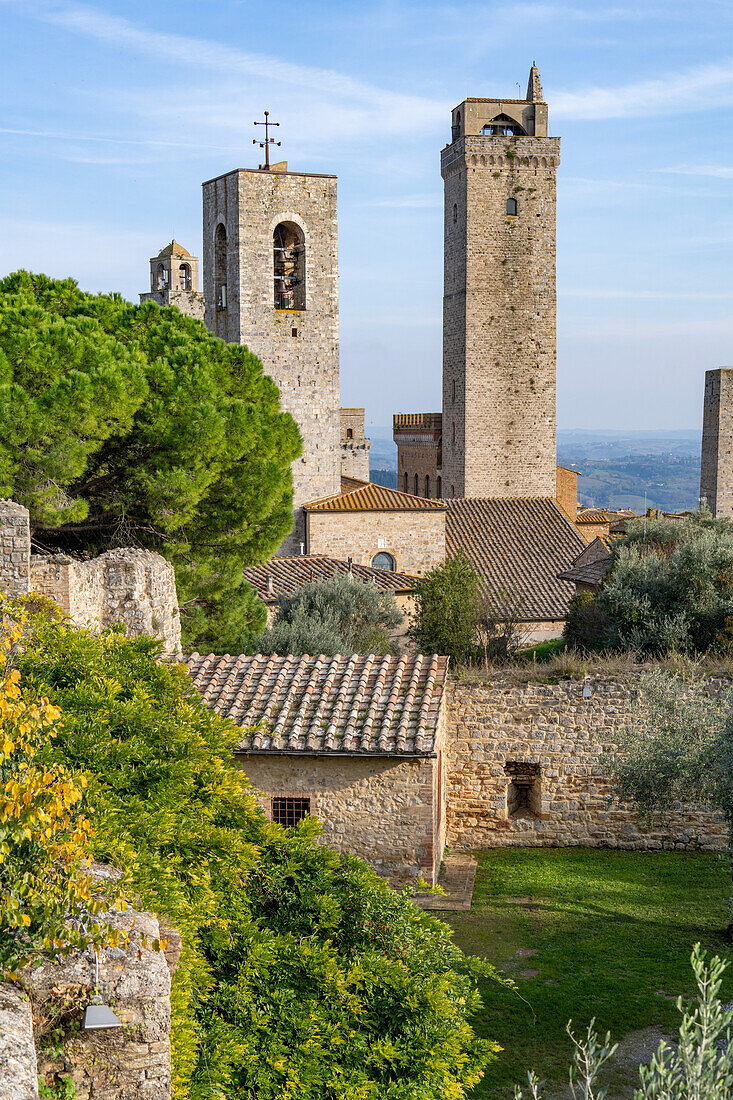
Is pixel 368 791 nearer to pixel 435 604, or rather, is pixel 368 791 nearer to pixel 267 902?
pixel 267 902

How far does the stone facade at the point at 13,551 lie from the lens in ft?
37.3

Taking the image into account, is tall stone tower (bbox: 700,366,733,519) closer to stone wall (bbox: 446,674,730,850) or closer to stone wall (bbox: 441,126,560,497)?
stone wall (bbox: 441,126,560,497)

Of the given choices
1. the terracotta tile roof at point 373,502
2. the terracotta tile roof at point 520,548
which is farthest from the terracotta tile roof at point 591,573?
the terracotta tile roof at point 373,502

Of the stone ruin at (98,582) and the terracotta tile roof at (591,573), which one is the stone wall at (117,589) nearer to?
the stone ruin at (98,582)

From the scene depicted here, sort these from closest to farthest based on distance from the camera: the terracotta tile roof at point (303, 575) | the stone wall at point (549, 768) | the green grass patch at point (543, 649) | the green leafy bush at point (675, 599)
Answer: the stone wall at point (549, 768), the green leafy bush at point (675, 599), the green grass patch at point (543, 649), the terracotta tile roof at point (303, 575)

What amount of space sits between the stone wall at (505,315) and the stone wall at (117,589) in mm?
30449

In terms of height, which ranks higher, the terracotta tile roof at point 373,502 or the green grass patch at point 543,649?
the terracotta tile roof at point 373,502

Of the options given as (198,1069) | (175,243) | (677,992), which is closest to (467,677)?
(677,992)

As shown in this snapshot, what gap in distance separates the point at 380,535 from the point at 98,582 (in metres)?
19.3

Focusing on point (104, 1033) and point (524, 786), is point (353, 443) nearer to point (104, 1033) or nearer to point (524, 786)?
point (524, 786)

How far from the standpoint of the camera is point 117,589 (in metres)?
12.8

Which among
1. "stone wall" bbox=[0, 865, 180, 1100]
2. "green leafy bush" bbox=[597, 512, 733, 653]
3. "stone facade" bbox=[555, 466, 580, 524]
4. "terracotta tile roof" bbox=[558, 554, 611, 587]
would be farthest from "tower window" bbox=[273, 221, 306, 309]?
"stone wall" bbox=[0, 865, 180, 1100]

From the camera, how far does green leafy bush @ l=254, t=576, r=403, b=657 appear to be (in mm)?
17625

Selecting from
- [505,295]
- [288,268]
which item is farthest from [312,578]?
[505,295]
